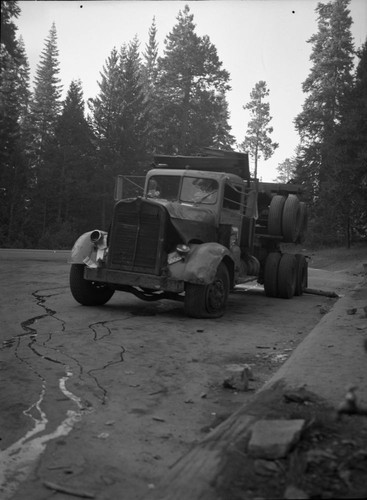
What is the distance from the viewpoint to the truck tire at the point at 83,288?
8.95 m

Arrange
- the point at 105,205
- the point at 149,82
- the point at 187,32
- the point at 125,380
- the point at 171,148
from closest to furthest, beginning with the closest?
the point at 125,380 < the point at 187,32 < the point at 171,148 < the point at 105,205 < the point at 149,82

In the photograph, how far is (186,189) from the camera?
32.3 feet

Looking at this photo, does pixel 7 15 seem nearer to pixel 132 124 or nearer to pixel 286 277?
pixel 286 277

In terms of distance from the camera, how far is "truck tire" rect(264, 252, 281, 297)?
11672 millimetres

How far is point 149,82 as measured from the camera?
60.4 meters

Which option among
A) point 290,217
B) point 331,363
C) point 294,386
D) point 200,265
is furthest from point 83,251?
point 294,386

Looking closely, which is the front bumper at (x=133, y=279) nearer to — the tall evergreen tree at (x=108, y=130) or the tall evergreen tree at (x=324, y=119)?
the tall evergreen tree at (x=324, y=119)

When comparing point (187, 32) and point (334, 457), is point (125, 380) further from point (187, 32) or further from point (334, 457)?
point (187, 32)

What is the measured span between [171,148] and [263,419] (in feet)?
136

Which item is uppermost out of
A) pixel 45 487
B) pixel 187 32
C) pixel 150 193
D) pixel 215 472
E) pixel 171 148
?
pixel 187 32

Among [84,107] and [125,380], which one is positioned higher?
[84,107]

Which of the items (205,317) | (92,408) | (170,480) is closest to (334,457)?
(170,480)

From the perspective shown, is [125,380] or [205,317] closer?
[125,380]

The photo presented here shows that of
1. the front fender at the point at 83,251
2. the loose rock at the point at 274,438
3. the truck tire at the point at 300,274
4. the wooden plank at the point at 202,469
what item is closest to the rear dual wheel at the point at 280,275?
the truck tire at the point at 300,274
